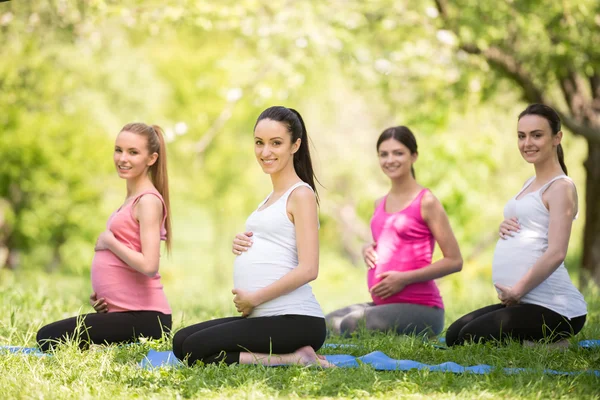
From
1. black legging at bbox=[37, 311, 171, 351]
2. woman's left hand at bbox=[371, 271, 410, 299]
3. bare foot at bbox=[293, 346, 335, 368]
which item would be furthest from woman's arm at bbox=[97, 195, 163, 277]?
woman's left hand at bbox=[371, 271, 410, 299]

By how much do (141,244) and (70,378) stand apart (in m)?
1.18

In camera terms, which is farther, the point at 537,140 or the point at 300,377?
the point at 537,140

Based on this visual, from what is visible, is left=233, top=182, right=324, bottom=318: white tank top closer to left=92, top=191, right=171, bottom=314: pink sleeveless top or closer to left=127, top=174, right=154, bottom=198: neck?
left=92, top=191, right=171, bottom=314: pink sleeveless top

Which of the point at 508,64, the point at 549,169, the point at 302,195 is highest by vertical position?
the point at 508,64

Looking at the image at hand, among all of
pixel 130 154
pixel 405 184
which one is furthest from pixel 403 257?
pixel 130 154

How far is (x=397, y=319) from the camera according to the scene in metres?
5.43

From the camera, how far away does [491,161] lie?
11.7 m

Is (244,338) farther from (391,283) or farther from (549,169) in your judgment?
(549,169)

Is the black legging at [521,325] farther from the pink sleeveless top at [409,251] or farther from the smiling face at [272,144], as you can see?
the smiling face at [272,144]

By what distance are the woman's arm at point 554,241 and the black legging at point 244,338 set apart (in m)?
1.44

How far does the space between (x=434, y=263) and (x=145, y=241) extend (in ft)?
7.03

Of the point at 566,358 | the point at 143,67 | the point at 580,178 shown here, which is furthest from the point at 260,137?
the point at 580,178

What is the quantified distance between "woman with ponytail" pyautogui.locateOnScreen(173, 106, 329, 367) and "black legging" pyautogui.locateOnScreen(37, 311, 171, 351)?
2.00 ft

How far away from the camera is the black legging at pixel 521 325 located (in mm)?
4578
